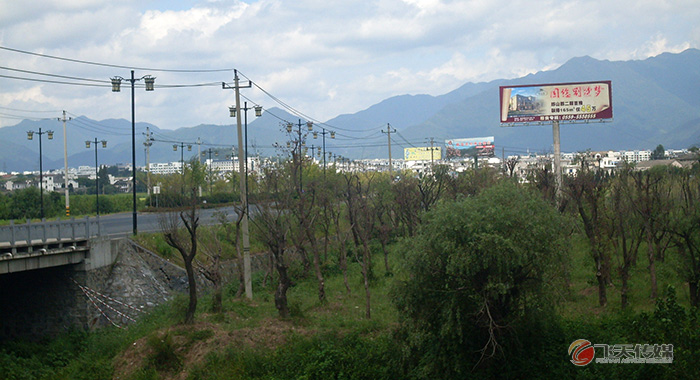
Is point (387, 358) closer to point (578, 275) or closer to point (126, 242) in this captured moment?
point (578, 275)

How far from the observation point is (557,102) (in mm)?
44062

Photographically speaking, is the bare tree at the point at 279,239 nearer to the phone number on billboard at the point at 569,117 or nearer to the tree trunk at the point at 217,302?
the tree trunk at the point at 217,302

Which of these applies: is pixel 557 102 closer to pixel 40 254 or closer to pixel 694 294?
pixel 694 294

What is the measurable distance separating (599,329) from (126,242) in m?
20.1

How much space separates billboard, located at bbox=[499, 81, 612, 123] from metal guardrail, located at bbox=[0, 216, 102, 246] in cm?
3155

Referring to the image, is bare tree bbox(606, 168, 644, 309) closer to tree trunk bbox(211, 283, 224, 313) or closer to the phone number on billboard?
tree trunk bbox(211, 283, 224, 313)

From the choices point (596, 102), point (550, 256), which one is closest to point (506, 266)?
point (550, 256)

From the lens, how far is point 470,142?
114 metres

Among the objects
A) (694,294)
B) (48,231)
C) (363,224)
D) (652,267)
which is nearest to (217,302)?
(48,231)

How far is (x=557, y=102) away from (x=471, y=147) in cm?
7002

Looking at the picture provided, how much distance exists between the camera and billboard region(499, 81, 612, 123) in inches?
1697

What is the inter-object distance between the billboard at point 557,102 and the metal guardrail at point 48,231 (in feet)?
104

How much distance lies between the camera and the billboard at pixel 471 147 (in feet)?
355

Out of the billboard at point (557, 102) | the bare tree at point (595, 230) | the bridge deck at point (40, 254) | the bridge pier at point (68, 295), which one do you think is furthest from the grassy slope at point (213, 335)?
the billboard at point (557, 102)
